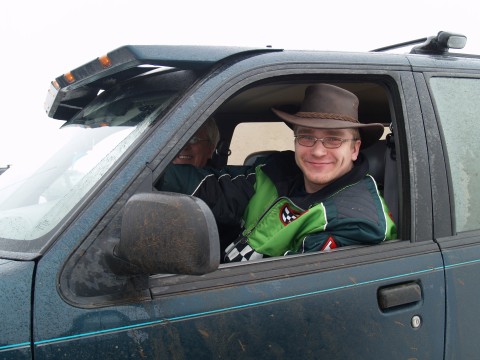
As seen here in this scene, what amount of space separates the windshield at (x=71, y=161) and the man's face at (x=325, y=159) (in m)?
0.79

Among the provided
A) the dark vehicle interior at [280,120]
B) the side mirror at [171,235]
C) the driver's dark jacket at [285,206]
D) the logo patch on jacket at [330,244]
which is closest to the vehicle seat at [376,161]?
the dark vehicle interior at [280,120]

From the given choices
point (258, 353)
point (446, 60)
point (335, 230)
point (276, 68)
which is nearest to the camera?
point (258, 353)

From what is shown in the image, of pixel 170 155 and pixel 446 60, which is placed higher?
pixel 446 60

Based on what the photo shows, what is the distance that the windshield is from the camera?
1720 millimetres

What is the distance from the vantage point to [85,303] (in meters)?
1.52

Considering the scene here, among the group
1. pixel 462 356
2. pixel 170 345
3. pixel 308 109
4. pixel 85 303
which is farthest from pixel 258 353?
pixel 308 109

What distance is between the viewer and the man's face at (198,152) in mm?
3057

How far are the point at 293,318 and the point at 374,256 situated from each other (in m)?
0.42

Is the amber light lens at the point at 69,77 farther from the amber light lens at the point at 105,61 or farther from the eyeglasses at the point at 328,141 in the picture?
the eyeglasses at the point at 328,141

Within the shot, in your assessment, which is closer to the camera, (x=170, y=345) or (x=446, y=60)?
(x=170, y=345)

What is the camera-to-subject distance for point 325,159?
96.4 inches

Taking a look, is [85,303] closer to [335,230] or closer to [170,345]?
[170,345]

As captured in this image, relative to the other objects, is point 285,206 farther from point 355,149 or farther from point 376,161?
point 376,161

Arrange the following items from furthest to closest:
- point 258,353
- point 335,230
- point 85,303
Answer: point 335,230 → point 258,353 → point 85,303
